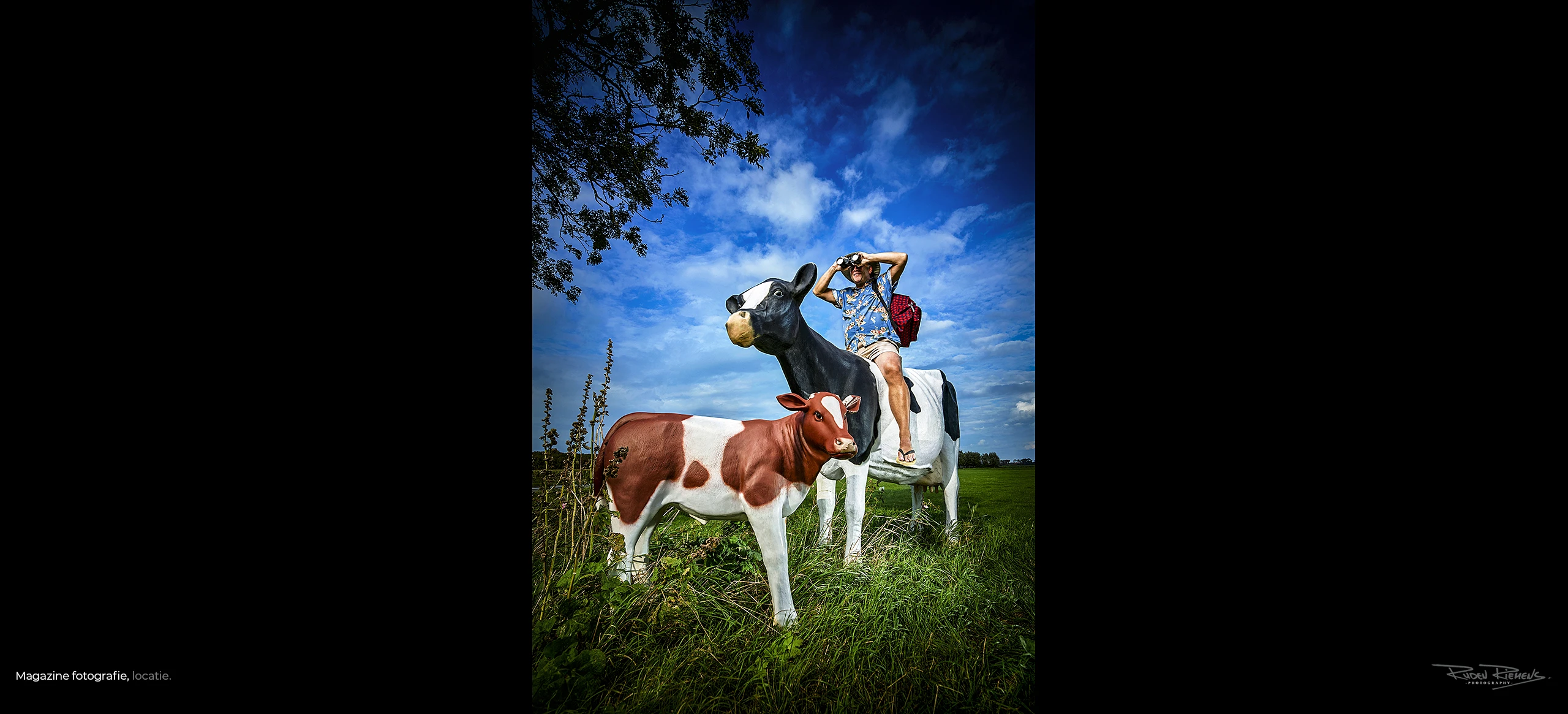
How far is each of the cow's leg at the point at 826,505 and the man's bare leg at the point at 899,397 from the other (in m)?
0.43

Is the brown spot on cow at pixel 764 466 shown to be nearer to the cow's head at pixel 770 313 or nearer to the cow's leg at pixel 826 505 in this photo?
the cow's head at pixel 770 313

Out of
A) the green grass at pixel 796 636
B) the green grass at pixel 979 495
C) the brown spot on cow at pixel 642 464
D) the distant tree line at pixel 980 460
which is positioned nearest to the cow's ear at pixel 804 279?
the brown spot on cow at pixel 642 464

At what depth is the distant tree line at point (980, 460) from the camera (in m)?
1.91

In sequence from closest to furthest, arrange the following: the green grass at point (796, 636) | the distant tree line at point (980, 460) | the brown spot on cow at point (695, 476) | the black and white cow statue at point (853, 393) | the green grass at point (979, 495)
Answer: the green grass at point (796, 636) → the brown spot on cow at point (695, 476) → the black and white cow statue at point (853, 393) → the distant tree line at point (980, 460) → the green grass at point (979, 495)

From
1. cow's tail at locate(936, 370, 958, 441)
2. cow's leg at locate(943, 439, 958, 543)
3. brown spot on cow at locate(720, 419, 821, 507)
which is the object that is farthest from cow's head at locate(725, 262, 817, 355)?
cow's leg at locate(943, 439, 958, 543)

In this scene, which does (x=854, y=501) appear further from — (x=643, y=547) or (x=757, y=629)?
(x=643, y=547)

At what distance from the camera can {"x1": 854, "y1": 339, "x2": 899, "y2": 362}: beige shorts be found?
214cm

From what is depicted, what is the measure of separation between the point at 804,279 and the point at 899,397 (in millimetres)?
872
